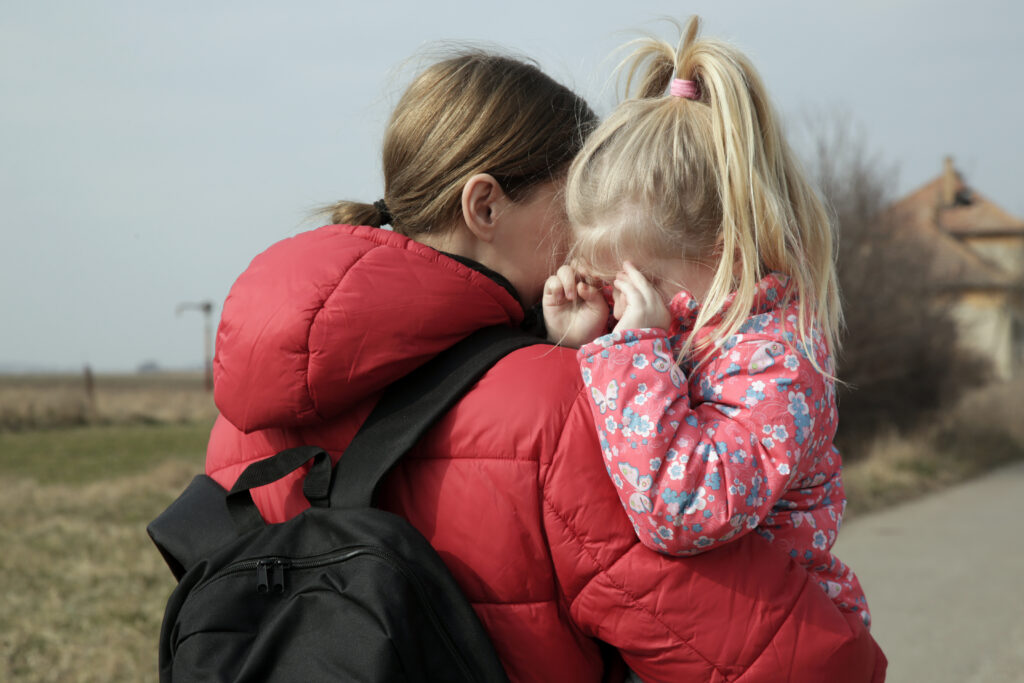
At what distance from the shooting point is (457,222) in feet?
5.72

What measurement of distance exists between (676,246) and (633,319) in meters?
0.21

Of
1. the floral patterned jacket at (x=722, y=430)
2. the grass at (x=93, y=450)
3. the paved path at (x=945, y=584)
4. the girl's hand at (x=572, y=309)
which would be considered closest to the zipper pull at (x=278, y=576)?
the floral patterned jacket at (x=722, y=430)

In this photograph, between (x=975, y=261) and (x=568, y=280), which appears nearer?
(x=568, y=280)

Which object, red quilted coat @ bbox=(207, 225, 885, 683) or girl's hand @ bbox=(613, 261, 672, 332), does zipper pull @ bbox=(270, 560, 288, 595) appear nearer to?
red quilted coat @ bbox=(207, 225, 885, 683)

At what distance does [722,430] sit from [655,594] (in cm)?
29

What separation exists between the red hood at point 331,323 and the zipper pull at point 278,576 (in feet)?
0.77

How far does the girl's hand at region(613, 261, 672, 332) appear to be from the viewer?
1.61 metres

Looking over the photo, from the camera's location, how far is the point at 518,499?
143 cm

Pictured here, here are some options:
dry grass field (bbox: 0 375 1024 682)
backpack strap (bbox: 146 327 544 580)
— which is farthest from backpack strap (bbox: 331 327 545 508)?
dry grass field (bbox: 0 375 1024 682)

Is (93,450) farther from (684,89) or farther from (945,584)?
(684,89)

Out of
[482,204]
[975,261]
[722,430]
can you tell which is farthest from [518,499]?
[975,261]

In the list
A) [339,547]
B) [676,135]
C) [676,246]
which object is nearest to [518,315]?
[676,246]

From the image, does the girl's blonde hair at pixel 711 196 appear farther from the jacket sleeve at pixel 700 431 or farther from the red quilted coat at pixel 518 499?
the red quilted coat at pixel 518 499

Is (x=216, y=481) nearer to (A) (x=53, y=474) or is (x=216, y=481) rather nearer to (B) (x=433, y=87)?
(B) (x=433, y=87)
